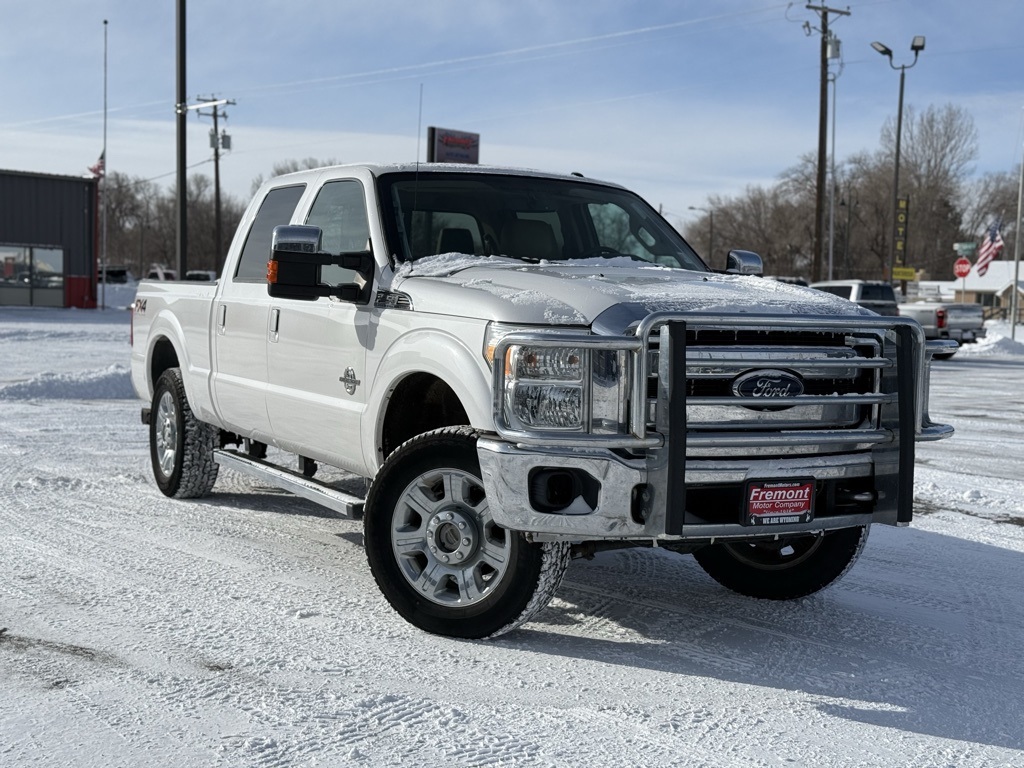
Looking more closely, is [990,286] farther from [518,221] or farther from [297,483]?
[297,483]

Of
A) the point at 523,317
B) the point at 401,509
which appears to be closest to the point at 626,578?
the point at 401,509

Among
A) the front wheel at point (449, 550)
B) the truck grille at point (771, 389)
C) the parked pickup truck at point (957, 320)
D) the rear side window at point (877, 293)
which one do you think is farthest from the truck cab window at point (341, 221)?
the parked pickup truck at point (957, 320)

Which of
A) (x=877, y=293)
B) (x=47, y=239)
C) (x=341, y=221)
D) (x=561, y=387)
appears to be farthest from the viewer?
(x=47, y=239)

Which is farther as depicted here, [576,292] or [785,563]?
[785,563]

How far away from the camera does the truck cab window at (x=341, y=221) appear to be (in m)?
5.72

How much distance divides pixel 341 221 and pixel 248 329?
950 millimetres

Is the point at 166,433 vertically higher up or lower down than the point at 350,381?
lower down

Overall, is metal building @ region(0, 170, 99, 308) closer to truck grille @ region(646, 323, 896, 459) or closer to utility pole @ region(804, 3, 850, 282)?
utility pole @ region(804, 3, 850, 282)

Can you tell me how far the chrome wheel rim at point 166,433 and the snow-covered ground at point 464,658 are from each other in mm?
367

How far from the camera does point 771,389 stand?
14.5 ft

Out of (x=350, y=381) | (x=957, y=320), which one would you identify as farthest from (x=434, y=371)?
(x=957, y=320)

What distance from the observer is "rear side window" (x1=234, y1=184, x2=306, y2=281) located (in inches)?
260

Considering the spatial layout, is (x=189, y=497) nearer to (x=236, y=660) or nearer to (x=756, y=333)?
(x=236, y=660)

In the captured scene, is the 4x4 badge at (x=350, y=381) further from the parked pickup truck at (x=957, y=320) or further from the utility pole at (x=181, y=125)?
the parked pickup truck at (x=957, y=320)
